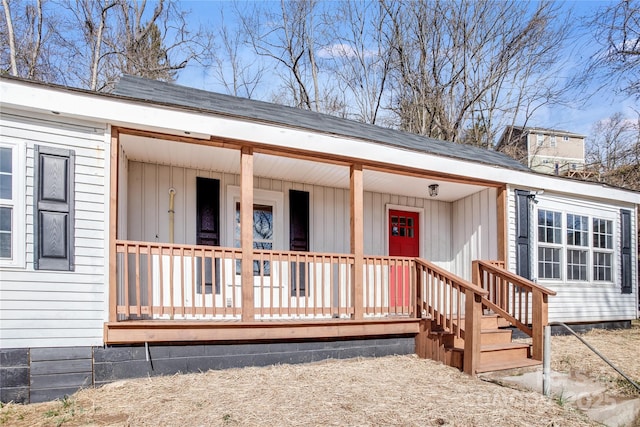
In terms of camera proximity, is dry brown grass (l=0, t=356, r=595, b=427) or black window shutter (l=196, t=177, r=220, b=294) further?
black window shutter (l=196, t=177, r=220, b=294)

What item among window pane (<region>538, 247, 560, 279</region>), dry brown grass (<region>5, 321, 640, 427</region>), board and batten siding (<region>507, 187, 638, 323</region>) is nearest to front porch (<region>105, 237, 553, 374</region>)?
dry brown grass (<region>5, 321, 640, 427</region>)

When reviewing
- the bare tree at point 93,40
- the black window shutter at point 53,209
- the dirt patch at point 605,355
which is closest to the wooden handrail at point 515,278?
the dirt patch at point 605,355

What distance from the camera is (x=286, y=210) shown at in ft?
23.6

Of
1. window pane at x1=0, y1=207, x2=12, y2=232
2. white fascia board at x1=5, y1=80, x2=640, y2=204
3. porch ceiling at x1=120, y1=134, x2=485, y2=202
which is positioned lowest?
window pane at x1=0, y1=207, x2=12, y2=232

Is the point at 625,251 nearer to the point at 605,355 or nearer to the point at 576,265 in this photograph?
the point at 576,265

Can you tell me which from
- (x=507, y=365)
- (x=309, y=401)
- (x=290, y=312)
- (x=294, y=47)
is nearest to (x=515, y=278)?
(x=507, y=365)

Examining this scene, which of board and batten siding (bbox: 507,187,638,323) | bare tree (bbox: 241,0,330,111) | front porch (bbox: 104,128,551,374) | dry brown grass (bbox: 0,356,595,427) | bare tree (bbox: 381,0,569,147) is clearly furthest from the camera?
bare tree (bbox: 241,0,330,111)

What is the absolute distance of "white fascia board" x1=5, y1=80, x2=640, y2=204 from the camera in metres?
4.22

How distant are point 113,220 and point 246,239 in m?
1.39

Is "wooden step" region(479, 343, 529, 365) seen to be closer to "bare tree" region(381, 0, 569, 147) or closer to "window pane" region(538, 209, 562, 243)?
"window pane" region(538, 209, 562, 243)

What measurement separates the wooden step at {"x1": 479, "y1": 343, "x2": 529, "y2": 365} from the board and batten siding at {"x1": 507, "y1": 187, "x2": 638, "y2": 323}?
184cm

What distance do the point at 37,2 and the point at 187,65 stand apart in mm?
5224

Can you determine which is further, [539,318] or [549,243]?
[549,243]

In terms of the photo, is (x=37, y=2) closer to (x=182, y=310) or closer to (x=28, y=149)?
(x=28, y=149)
